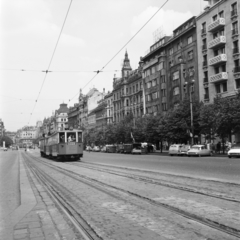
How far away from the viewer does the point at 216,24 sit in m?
44.9

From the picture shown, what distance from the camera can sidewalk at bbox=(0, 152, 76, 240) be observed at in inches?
216

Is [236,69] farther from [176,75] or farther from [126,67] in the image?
[126,67]

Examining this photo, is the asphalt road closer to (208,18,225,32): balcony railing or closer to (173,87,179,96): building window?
(208,18,225,32): balcony railing

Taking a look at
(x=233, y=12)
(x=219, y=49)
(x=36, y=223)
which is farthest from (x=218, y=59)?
(x=36, y=223)

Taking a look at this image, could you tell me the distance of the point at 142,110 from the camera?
239ft

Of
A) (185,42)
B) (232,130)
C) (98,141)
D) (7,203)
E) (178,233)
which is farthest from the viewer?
(98,141)

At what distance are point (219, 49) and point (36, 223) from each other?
4418 centimetres

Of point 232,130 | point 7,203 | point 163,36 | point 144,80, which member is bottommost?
point 7,203

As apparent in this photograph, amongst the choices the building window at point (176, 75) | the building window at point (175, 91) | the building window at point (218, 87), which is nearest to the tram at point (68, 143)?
the building window at point (218, 87)

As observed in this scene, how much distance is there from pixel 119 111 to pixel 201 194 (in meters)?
79.6

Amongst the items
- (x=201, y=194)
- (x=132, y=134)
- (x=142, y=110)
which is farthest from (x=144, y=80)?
(x=201, y=194)

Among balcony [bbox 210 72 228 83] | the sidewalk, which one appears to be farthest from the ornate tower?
the sidewalk

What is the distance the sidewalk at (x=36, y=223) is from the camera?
18.0ft

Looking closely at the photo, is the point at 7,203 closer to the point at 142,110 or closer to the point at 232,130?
the point at 232,130
